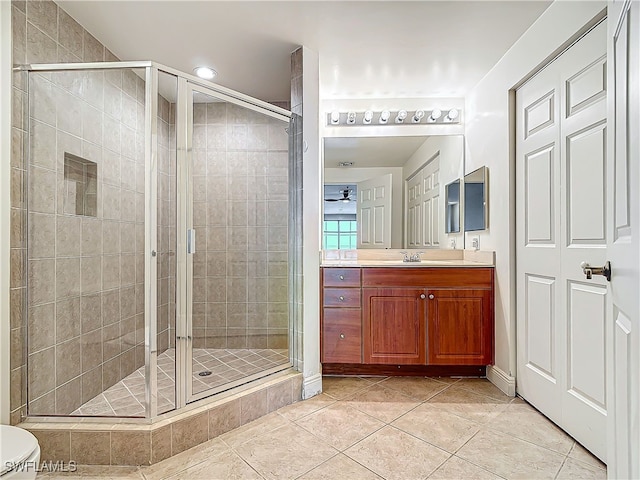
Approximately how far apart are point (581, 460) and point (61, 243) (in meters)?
2.79

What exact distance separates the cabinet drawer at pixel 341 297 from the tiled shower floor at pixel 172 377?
0.47 meters

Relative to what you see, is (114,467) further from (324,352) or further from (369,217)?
(369,217)

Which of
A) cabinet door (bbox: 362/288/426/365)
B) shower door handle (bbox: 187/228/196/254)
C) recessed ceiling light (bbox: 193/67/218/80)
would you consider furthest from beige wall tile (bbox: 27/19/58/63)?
cabinet door (bbox: 362/288/426/365)

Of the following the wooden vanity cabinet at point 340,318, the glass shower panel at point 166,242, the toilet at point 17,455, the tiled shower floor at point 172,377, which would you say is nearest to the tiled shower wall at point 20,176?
the tiled shower floor at point 172,377

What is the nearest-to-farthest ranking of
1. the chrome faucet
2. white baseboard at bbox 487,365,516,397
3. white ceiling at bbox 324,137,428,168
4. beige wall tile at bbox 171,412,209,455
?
1. beige wall tile at bbox 171,412,209,455
2. white baseboard at bbox 487,365,516,397
3. the chrome faucet
4. white ceiling at bbox 324,137,428,168

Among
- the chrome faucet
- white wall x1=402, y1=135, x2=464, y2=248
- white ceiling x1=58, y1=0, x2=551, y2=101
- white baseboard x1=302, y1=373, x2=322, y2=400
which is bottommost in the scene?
white baseboard x1=302, y1=373, x2=322, y2=400

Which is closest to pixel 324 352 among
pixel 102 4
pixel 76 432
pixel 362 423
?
pixel 362 423

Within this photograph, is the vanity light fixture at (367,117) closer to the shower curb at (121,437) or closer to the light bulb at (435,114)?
the light bulb at (435,114)

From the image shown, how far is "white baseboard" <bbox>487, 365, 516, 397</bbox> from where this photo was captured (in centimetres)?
226

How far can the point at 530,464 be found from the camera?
5.14ft

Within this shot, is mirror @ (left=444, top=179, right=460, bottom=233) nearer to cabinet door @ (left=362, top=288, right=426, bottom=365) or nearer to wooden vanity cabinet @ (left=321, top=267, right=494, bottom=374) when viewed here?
wooden vanity cabinet @ (left=321, top=267, right=494, bottom=374)

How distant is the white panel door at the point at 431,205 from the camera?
3.04 m

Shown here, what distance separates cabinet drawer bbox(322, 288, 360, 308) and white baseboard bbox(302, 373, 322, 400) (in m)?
0.50

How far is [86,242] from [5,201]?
0.42 m
